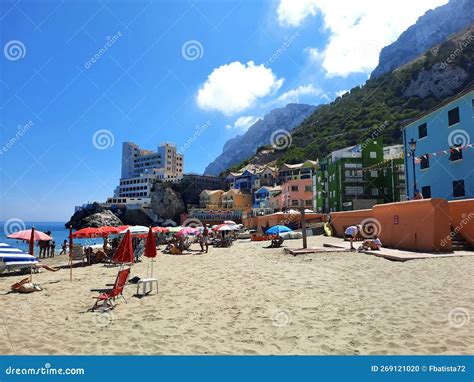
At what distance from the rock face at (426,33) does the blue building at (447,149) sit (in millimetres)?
132294

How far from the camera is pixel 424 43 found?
14675cm

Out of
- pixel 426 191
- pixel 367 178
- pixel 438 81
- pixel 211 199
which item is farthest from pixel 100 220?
pixel 438 81

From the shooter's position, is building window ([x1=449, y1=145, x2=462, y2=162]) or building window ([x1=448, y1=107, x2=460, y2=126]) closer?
building window ([x1=449, y1=145, x2=462, y2=162])

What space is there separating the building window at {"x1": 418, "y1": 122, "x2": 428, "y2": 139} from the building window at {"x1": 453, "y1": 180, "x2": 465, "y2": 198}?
4.95 meters

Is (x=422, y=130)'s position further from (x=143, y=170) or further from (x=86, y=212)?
(x=143, y=170)

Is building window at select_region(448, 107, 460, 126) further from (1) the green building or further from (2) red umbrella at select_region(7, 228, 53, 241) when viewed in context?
(1) the green building

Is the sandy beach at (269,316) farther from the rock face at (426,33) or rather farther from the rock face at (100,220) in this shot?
the rock face at (426,33)

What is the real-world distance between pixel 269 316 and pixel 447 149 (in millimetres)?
20466

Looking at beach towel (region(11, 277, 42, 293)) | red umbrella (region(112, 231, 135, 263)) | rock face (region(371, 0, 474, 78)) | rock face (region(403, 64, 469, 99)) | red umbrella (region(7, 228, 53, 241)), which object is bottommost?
beach towel (region(11, 277, 42, 293))

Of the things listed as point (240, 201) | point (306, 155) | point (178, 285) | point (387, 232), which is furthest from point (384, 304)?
point (306, 155)

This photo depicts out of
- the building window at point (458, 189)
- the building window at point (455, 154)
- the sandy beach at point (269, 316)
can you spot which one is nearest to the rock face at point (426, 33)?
the building window at point (455, 154)

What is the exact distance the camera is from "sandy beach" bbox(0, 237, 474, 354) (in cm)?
526

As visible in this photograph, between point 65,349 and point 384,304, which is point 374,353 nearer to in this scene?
point 384,304

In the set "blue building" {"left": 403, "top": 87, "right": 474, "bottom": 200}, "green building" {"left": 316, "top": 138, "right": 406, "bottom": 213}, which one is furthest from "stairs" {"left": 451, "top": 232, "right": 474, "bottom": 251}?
"green building" {"left": 316, "top": 138, "right": 406, "bottom": 213}
